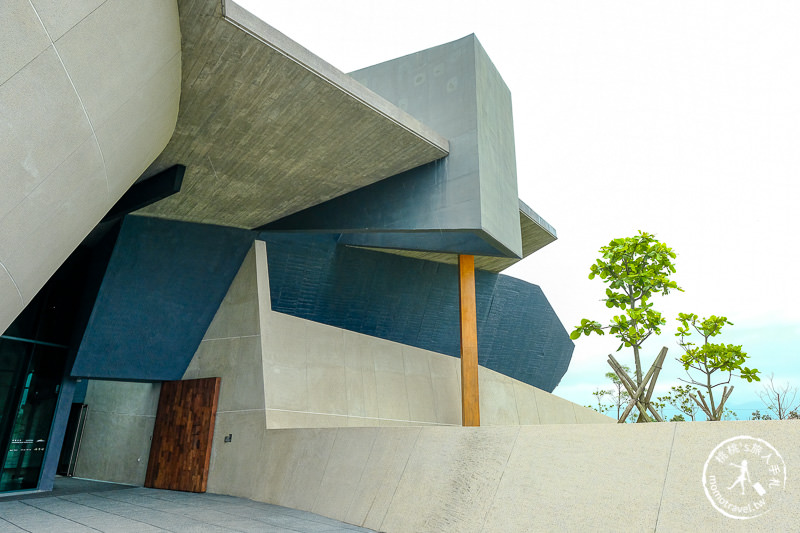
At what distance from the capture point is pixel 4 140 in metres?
3.39

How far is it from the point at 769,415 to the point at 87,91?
1488 centimetres

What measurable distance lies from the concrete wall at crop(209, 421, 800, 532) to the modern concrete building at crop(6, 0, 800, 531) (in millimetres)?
29

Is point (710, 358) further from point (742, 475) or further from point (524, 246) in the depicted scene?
point (524, 246)

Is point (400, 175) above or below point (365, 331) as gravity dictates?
above

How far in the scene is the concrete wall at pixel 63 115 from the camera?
135 inches

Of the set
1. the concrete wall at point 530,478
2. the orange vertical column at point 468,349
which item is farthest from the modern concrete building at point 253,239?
the concrete wall at point 530,478

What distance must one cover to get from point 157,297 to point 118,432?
17.7 ft

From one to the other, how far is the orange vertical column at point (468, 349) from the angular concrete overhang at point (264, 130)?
431cm

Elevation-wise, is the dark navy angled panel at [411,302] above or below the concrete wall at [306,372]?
above

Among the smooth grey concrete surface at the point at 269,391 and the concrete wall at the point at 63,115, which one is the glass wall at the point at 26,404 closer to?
the smooth grey concrete surface at the point at 269,391

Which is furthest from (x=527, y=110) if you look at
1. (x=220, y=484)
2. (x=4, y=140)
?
(x=4, y=140)

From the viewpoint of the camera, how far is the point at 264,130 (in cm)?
969

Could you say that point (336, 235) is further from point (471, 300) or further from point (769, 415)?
point (769, 415)

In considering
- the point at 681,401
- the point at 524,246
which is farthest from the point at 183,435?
the point at 681,401
